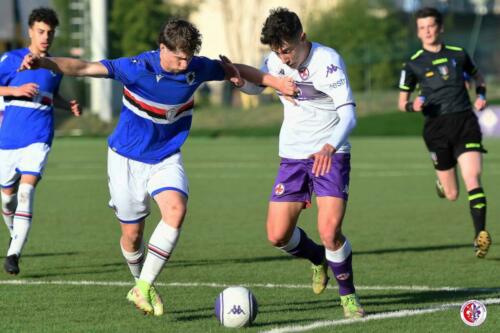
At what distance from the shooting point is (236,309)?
7.48 m

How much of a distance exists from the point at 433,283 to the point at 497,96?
120ft

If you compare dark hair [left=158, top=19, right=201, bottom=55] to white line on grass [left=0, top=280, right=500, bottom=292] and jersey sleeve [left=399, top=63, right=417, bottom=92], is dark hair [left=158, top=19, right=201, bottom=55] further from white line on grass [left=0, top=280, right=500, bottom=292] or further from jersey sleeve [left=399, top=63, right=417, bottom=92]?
jersey sleeve [left=399, top=63, right=417, bottom=92]

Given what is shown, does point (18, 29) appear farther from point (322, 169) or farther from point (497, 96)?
point (322, 169)

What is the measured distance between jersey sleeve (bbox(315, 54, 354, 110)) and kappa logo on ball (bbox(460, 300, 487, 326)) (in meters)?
1.60

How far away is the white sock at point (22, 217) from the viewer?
1016 cm

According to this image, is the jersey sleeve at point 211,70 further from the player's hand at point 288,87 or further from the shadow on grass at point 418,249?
the shadow on grass at point 418,249

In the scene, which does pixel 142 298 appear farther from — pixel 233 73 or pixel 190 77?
pixel 233 73

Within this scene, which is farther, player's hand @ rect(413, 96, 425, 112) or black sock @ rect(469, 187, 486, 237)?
player's hand @ rect(413, 96, 425, 112)

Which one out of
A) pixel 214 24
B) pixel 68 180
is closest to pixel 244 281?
pixel 68 180

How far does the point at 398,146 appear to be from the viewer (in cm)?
3388

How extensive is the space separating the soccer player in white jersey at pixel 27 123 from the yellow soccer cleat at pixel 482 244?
13.0 feet

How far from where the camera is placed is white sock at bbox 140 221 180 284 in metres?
7.81

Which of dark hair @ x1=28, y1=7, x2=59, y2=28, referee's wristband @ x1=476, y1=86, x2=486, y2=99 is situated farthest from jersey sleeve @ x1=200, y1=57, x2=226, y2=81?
referee's wristband @ x1=476, y1=86, x2=486, y2=99

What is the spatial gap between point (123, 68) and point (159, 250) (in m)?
1.28
